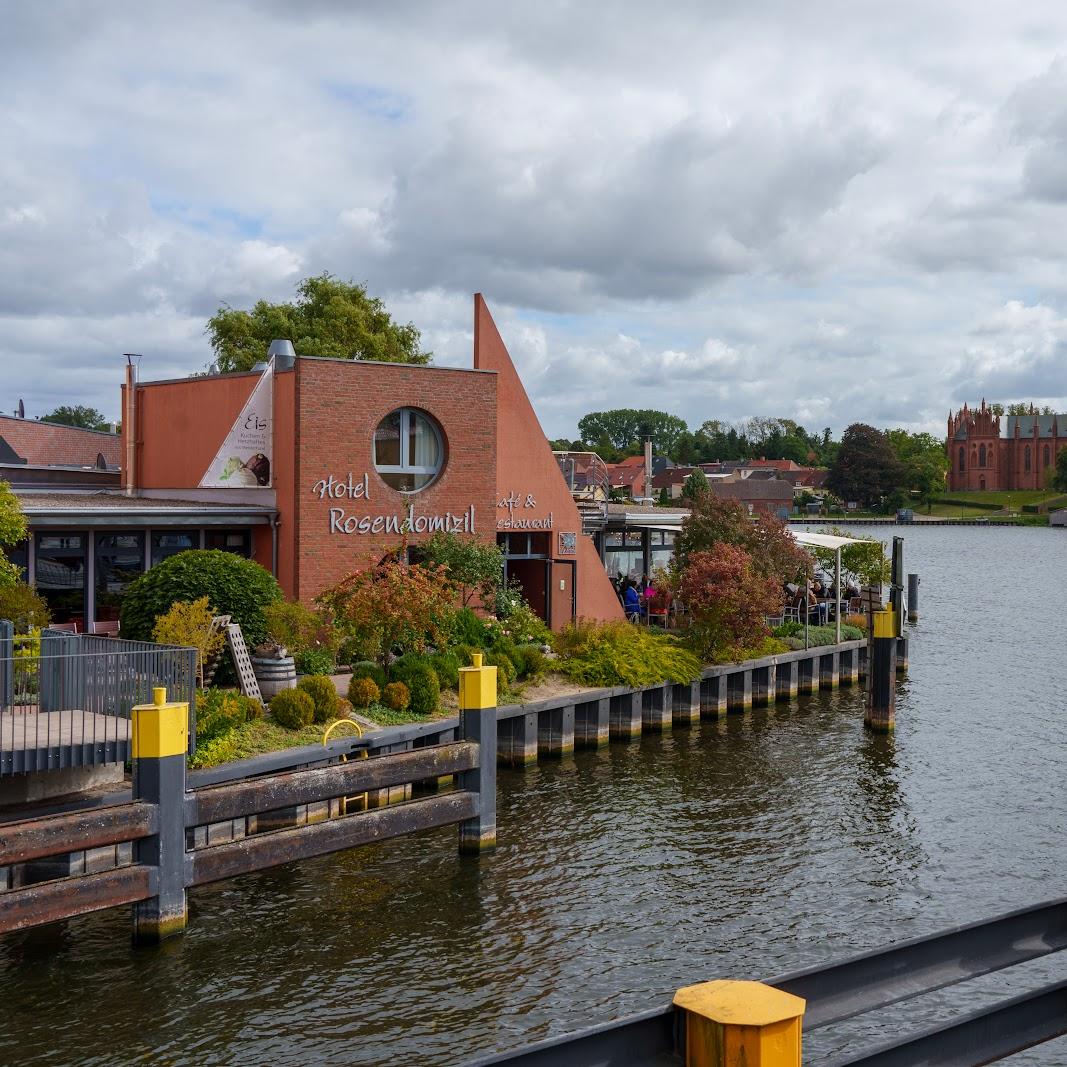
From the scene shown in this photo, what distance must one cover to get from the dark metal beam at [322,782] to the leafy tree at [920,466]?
6067 inches

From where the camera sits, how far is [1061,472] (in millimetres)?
164875

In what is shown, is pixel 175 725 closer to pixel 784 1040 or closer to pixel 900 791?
pixel 784 1040

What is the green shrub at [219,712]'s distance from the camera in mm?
16062

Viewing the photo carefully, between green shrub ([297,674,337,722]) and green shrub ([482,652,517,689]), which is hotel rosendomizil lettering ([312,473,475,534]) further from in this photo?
green shrub ([297,674,337,722])

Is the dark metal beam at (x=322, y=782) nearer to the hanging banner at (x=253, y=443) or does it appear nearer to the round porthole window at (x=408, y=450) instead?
the round porthole window at (x=408, y=450)

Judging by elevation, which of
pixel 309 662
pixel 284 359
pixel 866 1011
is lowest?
pixel 309 662

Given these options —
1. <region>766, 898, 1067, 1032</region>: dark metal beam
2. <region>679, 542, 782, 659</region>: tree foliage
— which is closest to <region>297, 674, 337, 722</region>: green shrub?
<region>679, 542, 782, 659</region>: tree foliage

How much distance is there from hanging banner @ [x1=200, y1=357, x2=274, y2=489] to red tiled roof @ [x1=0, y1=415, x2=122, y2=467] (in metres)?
21.3

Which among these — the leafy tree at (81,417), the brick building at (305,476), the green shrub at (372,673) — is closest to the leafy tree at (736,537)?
the brick building at (305,476)

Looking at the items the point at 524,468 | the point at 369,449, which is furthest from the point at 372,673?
the point at 524,468

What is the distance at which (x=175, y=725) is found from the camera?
12.5m

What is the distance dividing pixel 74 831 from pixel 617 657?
1427 centimetres

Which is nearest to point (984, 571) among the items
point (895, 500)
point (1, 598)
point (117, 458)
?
point (117, 458)

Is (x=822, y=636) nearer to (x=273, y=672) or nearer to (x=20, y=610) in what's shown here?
(x=273, y=672)
